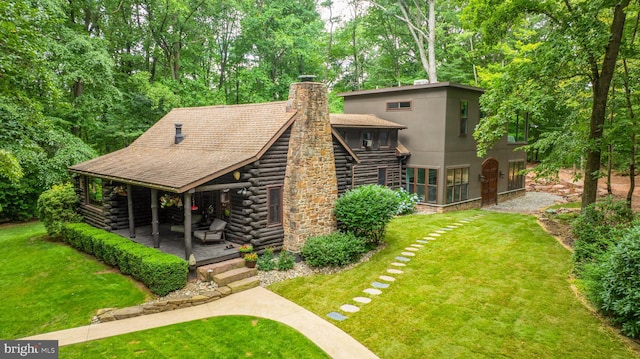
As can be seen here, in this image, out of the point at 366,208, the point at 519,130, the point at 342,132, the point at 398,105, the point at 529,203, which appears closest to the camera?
the point at 366,208

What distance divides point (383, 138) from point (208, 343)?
47.1 feet

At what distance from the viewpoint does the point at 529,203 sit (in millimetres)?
22750

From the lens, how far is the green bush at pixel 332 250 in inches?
449

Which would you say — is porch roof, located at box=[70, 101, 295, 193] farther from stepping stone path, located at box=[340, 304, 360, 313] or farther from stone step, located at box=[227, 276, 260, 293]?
stepping stone path, located at box=[340, 304, 360, 313]

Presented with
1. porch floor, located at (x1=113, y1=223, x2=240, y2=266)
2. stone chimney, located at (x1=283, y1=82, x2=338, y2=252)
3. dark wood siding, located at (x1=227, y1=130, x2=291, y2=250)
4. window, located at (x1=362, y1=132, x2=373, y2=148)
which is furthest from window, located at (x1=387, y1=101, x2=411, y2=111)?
porch floor, located at (x1=113, y1=223, x2=240, y2=266)

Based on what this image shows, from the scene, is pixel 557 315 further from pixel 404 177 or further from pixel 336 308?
pixel 404 177

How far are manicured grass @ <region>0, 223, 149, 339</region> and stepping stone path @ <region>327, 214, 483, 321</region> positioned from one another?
16.5ft

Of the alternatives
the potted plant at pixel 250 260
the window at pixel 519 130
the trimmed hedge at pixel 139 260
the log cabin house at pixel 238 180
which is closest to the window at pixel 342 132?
the log cabin house at pixel 238 180

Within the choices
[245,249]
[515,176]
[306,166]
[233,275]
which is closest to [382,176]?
[306,166]

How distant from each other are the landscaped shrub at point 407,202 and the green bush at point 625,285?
1074 cm

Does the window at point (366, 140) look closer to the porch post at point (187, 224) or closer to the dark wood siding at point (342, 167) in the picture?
the dark wood siding at point (342, 167)

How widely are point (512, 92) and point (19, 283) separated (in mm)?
17651

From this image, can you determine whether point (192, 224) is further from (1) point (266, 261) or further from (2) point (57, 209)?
(2) point (57, 209)

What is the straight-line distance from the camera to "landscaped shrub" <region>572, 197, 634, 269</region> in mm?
10922
